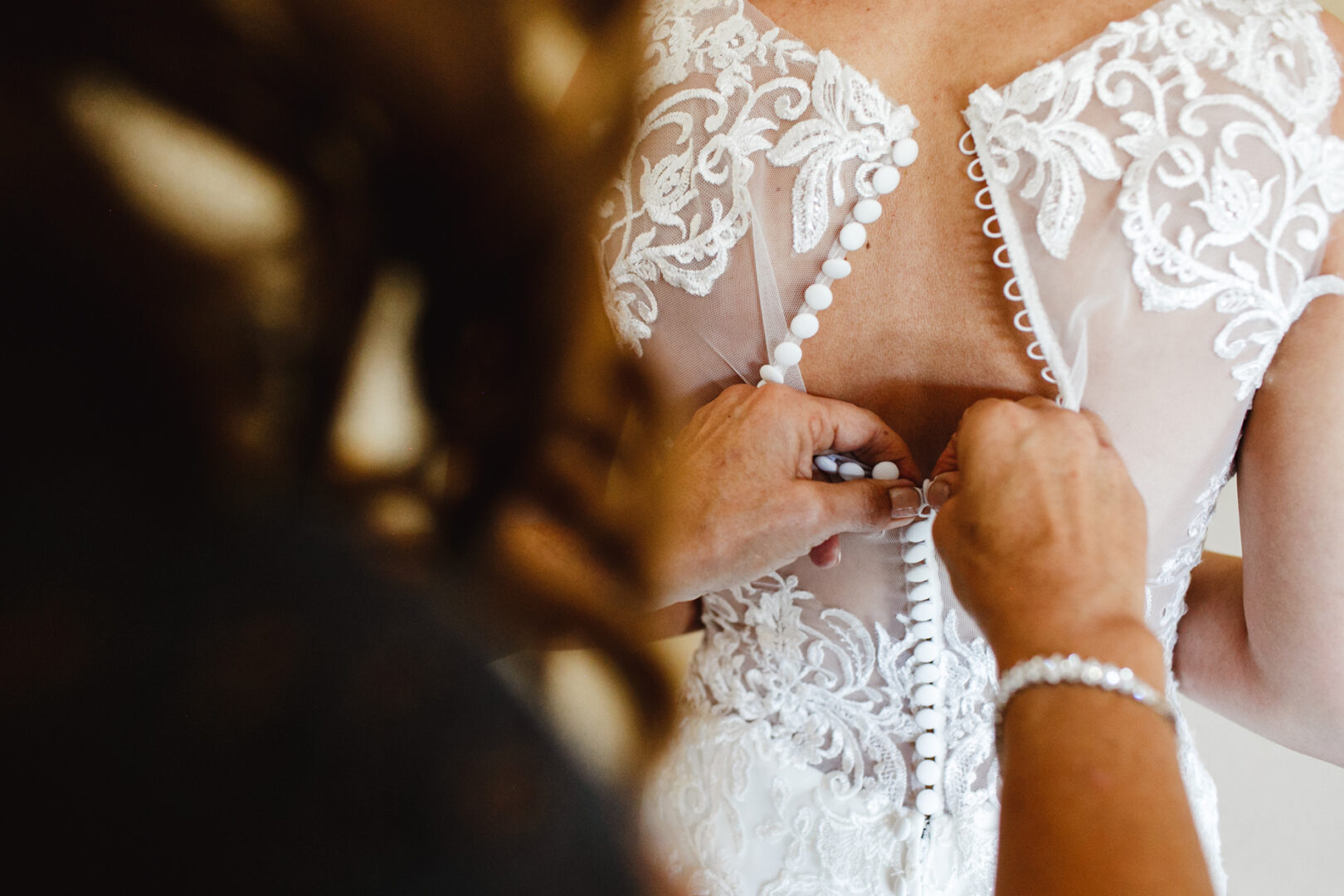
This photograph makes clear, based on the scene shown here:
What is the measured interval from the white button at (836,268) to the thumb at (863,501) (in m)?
0.17

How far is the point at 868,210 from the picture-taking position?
64 cm

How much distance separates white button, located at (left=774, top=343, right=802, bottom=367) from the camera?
0.70 meters

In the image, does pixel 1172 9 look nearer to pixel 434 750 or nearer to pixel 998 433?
pixel 998 433

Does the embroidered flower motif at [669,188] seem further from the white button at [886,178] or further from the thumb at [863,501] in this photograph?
the thumb at [863,501]

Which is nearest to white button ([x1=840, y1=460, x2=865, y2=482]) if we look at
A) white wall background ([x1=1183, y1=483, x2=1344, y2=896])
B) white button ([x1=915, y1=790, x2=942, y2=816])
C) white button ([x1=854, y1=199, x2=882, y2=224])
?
white button ([x1=854, y1=199, x2=882, y2=224])

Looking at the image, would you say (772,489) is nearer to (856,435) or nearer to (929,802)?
(856,435)

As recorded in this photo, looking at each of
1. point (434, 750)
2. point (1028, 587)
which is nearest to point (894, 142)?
point (1028, 587)

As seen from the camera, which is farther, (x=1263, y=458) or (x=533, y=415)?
(x=1263, y=458)

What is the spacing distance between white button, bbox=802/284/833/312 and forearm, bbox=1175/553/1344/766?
0.51 metres

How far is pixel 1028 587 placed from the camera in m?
0.53

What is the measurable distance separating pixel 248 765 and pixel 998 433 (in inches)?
20.0

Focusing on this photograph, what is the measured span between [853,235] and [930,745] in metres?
0.50

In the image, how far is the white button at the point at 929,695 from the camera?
78 cm

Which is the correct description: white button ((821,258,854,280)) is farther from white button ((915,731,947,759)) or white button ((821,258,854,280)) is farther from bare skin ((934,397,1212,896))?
white button ((915,731,947,759))
